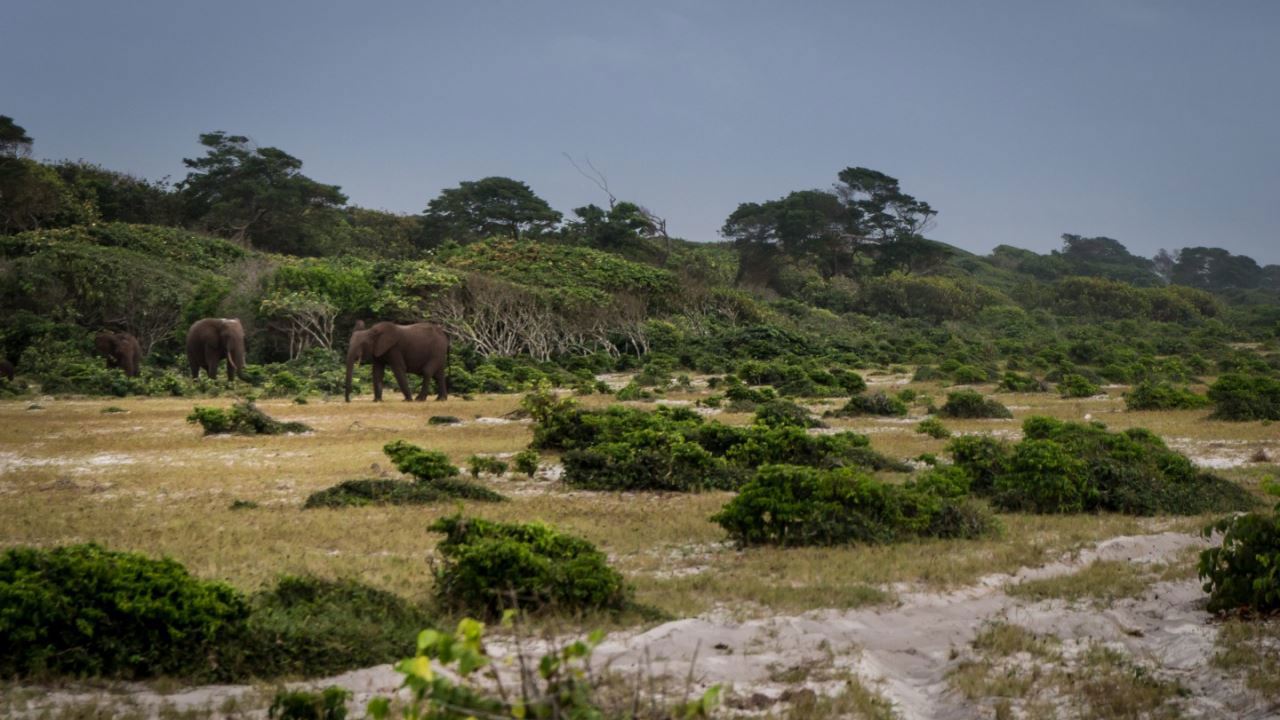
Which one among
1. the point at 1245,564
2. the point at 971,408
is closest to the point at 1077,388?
the point at 971,408

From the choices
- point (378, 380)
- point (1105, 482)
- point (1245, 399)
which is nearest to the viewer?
point (1105, 482)

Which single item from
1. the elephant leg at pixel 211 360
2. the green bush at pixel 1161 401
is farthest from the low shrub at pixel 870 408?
the elephant leg at pixel 211 360

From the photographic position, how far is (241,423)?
18906 millimetres

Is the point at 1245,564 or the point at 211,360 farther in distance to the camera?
the point at 211,360

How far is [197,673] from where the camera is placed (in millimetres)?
6051

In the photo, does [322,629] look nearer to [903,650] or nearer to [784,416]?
[903,650]

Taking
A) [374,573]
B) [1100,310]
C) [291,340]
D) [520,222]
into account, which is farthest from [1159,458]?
[1100,310]

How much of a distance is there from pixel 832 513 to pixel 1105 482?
141 inches

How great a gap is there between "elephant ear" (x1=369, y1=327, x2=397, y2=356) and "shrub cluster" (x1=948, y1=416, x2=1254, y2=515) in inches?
706

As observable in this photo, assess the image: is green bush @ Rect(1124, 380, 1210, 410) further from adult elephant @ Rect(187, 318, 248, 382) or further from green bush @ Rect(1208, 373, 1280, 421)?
adult elephant @ Rect(187, 318, 248, 382)

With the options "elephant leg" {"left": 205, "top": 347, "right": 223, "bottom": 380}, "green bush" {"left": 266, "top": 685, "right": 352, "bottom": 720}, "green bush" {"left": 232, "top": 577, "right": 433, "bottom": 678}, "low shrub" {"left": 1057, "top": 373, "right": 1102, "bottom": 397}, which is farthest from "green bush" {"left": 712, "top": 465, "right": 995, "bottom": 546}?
"elephant leg" {"left": 205, "top": 347, "right": 223, "bottom": 380}

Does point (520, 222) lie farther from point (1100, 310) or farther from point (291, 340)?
point (1100, 310)

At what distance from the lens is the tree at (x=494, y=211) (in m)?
66.4

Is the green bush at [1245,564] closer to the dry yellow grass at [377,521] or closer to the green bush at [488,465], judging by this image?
the dry yellow grass at [377,521]
